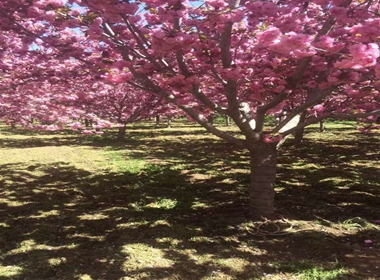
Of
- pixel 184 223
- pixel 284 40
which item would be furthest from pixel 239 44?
pixel 184 223

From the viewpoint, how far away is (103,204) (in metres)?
7.87


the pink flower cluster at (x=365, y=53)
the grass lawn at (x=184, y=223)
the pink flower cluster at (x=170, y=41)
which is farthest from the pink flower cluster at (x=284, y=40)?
the grass lawn at (x=184, y=223)

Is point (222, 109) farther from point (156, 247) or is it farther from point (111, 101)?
point (111, 101)

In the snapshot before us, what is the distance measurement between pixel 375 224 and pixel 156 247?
406 cm

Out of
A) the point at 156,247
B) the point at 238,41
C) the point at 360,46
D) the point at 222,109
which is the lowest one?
the point at 156,247

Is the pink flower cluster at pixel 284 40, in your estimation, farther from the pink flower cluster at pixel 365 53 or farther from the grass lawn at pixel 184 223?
the grass lawn at pixel 184 223

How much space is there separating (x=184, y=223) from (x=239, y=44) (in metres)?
3.50

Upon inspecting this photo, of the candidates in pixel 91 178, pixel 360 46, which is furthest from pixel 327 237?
pixel 91 178

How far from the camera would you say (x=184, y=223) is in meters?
6.51

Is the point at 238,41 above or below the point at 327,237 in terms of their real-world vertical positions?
above

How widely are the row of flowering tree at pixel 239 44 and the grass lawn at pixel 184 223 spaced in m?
1.10

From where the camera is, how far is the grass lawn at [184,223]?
4.70 meters

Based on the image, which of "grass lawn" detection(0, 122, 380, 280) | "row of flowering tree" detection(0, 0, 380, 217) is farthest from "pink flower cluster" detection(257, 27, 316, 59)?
"grass lawn" detection(0, 122, 380, 280)

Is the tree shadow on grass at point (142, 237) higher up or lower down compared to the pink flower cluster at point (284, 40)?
lower down
